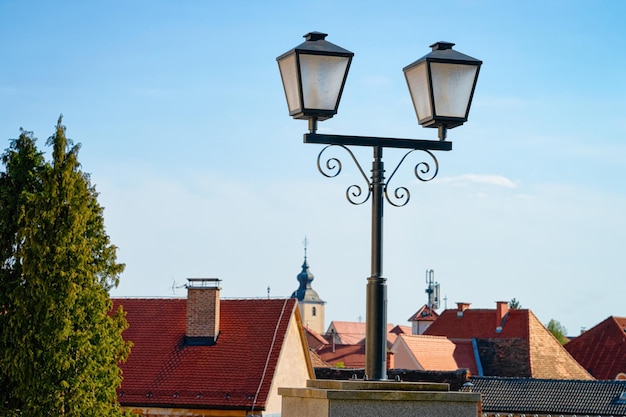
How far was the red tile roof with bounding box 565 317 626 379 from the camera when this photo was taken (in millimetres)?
65125

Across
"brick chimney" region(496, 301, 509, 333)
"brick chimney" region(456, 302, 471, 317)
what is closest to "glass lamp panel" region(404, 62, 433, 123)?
"brick chimney" region(496, 301, 509, 333)

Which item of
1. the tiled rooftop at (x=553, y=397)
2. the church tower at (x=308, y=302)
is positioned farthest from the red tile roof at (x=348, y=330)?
the tiled rooftop at (x=553, y=397)

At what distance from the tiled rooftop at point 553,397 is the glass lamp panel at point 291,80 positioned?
37.1 m

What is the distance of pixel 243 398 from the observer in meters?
33.5

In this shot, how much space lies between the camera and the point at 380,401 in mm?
5980

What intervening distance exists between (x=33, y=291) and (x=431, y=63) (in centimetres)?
2161

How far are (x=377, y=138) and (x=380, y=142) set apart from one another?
1.2 inches

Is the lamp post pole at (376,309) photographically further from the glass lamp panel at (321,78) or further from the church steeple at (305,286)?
the church steeple at (305,286)

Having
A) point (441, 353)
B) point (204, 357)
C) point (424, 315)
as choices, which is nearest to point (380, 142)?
point (204, 357)

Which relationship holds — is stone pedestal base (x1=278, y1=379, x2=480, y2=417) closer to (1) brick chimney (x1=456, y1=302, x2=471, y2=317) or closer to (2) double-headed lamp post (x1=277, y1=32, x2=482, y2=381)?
(2) double-headed lamp post (x1=277, y1=32, x2=482, y2=381)

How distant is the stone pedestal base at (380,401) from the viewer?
592 cm

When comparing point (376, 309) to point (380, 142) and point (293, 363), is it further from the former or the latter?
point (293, 363)

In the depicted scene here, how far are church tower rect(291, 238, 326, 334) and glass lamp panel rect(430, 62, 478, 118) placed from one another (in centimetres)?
14367

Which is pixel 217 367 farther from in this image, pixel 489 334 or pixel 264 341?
pixel 489 334
